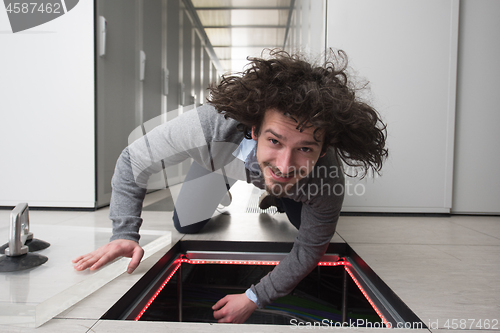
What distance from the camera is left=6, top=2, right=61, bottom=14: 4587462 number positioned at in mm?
1953

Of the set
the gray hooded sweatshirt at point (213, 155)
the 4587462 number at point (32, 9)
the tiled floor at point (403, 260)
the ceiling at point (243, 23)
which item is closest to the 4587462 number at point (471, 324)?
the tiled floor at point (403, 260)

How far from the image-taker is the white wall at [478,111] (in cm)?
194

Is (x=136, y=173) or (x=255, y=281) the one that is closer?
(x=136, y=173)

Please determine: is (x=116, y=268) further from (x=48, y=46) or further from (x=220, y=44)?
(x=220, y=44)

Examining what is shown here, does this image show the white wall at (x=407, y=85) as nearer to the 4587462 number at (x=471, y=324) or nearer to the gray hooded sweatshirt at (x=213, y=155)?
the gray hooded sweatshirt at (x=213, y=155)

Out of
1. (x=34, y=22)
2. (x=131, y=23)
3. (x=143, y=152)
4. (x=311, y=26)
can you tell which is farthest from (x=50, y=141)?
(x=311, y=26)

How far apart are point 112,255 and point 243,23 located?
4335 mm

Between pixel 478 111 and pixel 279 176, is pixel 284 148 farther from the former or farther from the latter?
pixel 478 111

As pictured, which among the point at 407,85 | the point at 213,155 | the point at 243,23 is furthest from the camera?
the point at 243,23

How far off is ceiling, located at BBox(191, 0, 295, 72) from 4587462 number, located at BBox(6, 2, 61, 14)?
1.81 m

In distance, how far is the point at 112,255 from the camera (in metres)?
0.90

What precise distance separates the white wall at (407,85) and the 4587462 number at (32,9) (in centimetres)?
171

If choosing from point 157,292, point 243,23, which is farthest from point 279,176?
point 243,23

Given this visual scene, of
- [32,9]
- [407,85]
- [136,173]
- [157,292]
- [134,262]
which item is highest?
[32,9]
